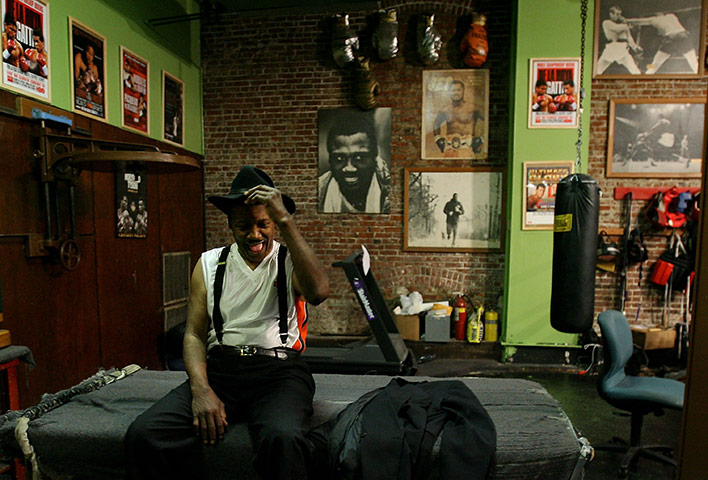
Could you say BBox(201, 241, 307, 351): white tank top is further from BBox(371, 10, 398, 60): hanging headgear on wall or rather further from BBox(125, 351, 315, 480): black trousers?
BBox(371, 10, 398, 60): hanging headgear on wall

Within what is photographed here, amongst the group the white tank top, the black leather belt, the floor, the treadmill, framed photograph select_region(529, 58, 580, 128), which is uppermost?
framed photograph select_region(529, 58, 580, 128)

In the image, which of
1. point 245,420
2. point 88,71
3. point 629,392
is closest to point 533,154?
point 629,392

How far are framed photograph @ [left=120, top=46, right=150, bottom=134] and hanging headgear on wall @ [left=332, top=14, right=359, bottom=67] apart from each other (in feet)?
7.24

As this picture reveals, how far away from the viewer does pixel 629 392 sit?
2578 mm

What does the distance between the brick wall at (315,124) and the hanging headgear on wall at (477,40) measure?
208 mm

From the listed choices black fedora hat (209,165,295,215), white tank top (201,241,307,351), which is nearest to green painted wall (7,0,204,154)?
black fedora hat (209,165,295,215)

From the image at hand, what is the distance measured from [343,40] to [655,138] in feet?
13.0

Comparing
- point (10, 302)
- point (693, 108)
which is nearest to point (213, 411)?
point (10, 302)

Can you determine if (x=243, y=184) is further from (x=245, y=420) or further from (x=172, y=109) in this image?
(x=172, y=109)

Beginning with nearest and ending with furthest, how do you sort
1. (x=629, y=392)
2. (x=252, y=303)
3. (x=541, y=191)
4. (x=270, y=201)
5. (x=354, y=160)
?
(x=270, y=201), (x=252, y=303), (x=629, y=392), (x=541, y=191), (x=354, y=160)

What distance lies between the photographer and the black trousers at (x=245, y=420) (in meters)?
1.56

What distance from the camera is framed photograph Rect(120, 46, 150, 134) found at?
151 inches

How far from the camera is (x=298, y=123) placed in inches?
209

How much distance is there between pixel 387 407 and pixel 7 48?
3.43m
